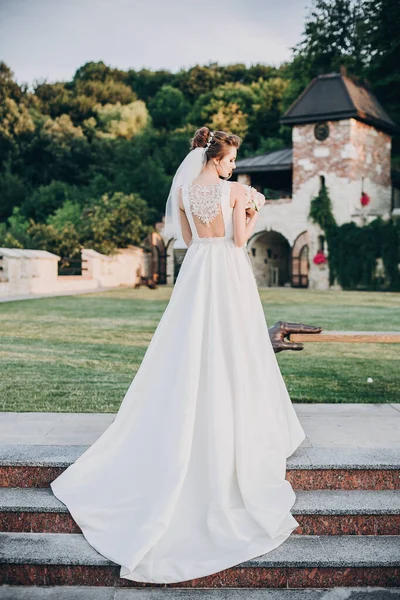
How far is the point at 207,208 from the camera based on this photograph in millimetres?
4297

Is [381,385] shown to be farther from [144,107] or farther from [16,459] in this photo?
[144,107]

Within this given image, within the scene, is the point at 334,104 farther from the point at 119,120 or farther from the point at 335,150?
the point at 119,120

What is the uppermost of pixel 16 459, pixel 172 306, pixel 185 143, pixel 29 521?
pixel 185 143

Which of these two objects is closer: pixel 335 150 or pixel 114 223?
pixel 335 150

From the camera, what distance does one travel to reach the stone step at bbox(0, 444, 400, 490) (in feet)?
13.7

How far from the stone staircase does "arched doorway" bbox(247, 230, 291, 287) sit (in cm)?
3411

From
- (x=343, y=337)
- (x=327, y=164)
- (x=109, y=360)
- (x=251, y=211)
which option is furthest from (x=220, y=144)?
(x=327, y=164)

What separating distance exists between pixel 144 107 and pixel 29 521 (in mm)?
51270

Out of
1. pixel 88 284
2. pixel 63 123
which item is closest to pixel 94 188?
pixel 63 123

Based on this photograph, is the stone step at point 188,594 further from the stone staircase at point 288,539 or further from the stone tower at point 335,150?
the stone tower at point 335,150

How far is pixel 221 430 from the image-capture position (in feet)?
12.8

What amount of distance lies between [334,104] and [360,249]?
7.30 meters

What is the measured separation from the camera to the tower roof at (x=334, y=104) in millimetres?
34312

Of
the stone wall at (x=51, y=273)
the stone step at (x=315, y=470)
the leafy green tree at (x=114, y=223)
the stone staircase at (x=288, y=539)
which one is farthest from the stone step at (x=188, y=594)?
the leafy green tree at (x=114, y=223)
